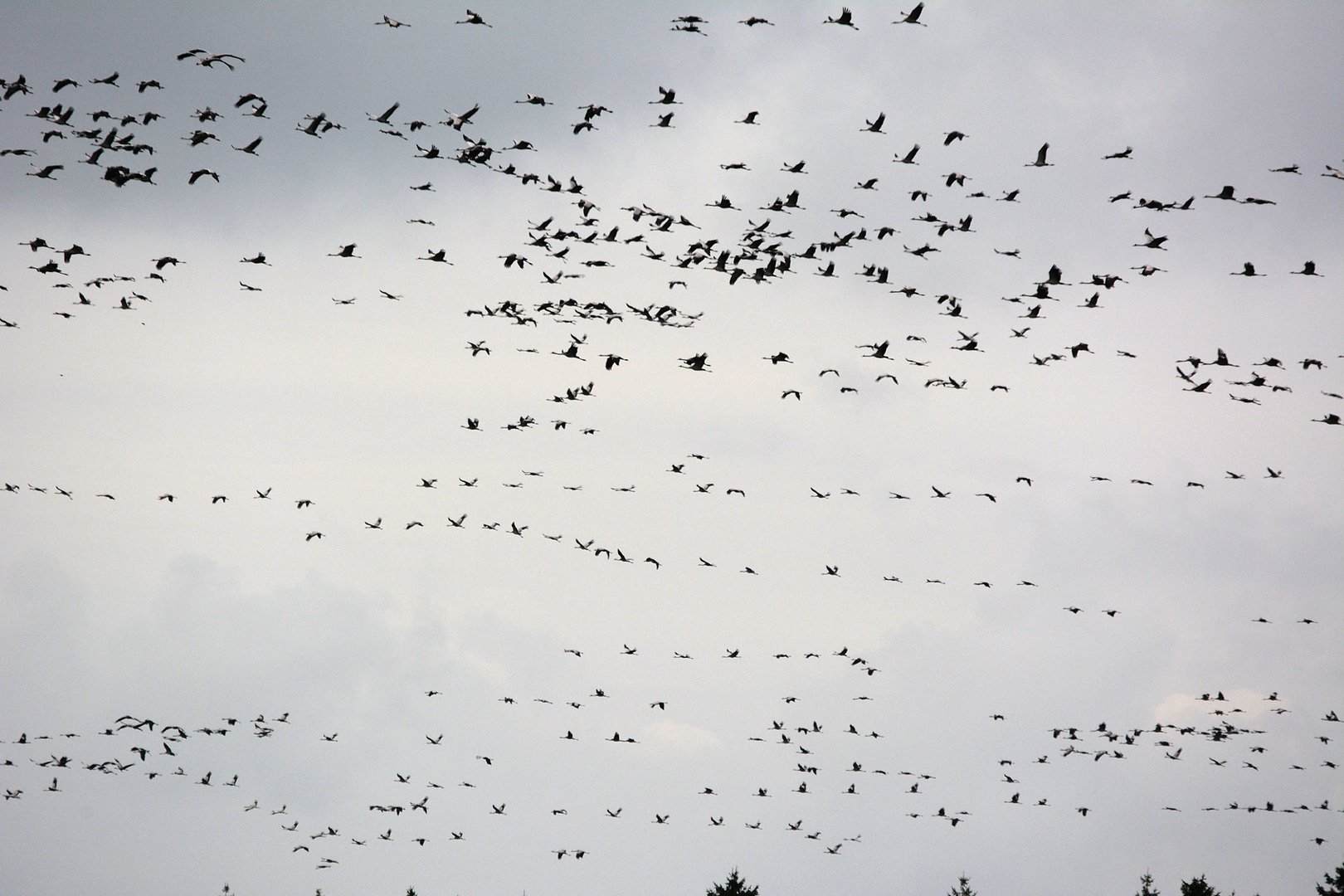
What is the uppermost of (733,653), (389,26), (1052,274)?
(389,26)

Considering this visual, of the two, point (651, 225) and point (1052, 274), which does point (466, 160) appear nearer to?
point (651, 225)

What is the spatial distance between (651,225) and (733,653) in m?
24.7

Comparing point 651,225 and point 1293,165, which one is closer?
point 1293,165

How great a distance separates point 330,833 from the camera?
93.1 meters

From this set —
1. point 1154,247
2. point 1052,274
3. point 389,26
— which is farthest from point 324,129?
point 1154,247

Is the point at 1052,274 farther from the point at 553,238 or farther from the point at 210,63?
the point at 210,63

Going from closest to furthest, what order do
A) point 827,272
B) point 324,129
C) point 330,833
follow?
point 324,129 → point 827,272 → point 330,833

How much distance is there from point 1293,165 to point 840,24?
17.8m

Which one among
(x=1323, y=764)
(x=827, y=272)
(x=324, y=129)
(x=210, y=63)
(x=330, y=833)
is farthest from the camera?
(x=330, y=833)

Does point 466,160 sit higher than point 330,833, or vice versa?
point 466,160

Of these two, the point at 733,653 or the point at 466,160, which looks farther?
the point at 733,653

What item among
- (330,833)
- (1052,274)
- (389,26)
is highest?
(389,26)

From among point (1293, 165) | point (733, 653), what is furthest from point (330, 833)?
point (1293, 165)

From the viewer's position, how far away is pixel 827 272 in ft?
217
